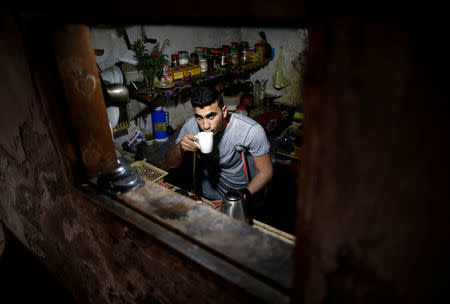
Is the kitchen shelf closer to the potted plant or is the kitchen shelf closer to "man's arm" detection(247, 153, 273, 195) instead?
the potted plant

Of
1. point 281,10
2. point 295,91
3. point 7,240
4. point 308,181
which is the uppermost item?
point 281,10

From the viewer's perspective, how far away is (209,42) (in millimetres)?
5141

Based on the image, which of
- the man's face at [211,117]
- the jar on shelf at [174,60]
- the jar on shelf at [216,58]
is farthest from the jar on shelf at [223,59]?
the man's face at [211,117]

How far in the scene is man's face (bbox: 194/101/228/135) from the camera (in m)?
2.61

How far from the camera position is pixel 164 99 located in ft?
14.9

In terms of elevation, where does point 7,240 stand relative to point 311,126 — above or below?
below

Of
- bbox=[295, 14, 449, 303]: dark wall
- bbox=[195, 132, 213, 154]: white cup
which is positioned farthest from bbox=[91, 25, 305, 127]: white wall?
bbox=[295, 14, 449, 303]: dark wall

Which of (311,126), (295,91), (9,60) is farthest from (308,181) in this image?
(295,91)

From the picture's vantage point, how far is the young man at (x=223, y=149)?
103 inches

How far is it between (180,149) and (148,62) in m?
1.65

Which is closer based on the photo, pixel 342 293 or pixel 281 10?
pixel 281 10

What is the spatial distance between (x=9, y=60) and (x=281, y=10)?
4.84ft

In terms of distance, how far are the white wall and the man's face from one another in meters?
1.74

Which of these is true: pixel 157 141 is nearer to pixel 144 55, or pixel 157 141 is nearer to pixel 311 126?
pixel 144 55
